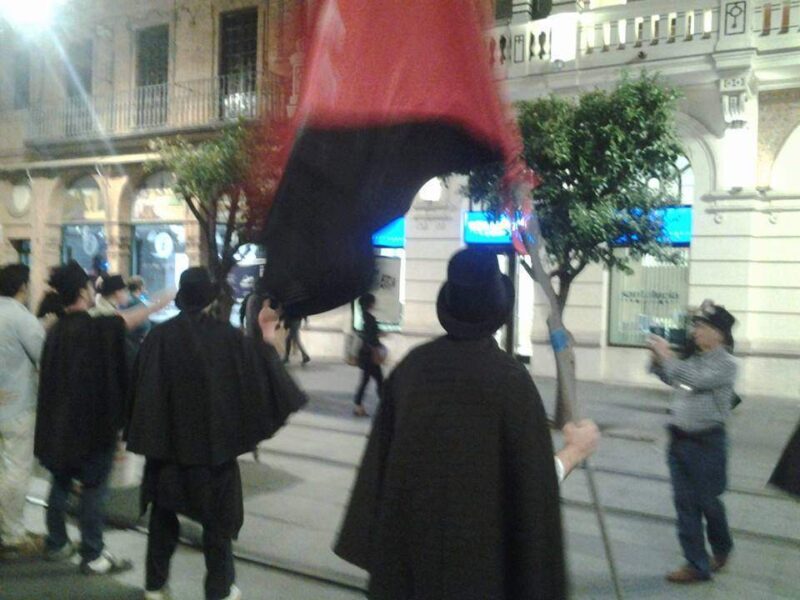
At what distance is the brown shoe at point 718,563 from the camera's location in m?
5.05

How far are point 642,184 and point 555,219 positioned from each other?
1.07 meters

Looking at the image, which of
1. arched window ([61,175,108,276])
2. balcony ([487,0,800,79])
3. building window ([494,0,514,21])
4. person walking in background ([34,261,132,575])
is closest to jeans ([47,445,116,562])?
person walking in background ([34,261,132,575])

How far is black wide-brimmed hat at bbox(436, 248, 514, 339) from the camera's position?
2.34 meters

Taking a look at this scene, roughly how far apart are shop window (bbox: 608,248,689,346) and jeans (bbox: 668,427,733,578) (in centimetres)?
907

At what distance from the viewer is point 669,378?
4926mm

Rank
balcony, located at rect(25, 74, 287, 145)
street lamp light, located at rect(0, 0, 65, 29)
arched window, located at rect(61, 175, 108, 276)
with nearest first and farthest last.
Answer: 1. balcony, located at rect(25, 74, 287, 145)
2. street lamp light, located at rect(0, 0, 65, 29)
3. arched window, located at rect(61, 175, 108, 276)

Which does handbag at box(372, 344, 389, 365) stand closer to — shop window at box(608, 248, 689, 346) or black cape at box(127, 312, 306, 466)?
shop window at box(608, 248, 689, 346)

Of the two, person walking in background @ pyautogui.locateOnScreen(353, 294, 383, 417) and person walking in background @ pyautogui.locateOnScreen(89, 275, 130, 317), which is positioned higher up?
person walking in background @ pyautogui.locateOnScreen(89, 275, 130, 317)

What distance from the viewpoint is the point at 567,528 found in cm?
599

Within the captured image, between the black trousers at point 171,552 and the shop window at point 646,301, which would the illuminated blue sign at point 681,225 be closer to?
the shop window at point 646,301

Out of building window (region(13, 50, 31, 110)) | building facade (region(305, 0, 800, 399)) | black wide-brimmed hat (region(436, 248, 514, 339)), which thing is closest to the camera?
black wide-brimmed hat (region(436, 248, 514, 339))

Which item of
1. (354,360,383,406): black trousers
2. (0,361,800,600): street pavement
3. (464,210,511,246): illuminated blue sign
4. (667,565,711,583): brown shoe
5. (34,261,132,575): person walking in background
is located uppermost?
(464,210,511,246): illuminated blue sign

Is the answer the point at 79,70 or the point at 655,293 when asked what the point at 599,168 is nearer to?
the point at 655,293

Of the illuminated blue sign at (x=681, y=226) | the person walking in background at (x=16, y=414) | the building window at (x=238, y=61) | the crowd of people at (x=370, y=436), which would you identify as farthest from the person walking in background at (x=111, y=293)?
the building window at (x=238, y=61)
